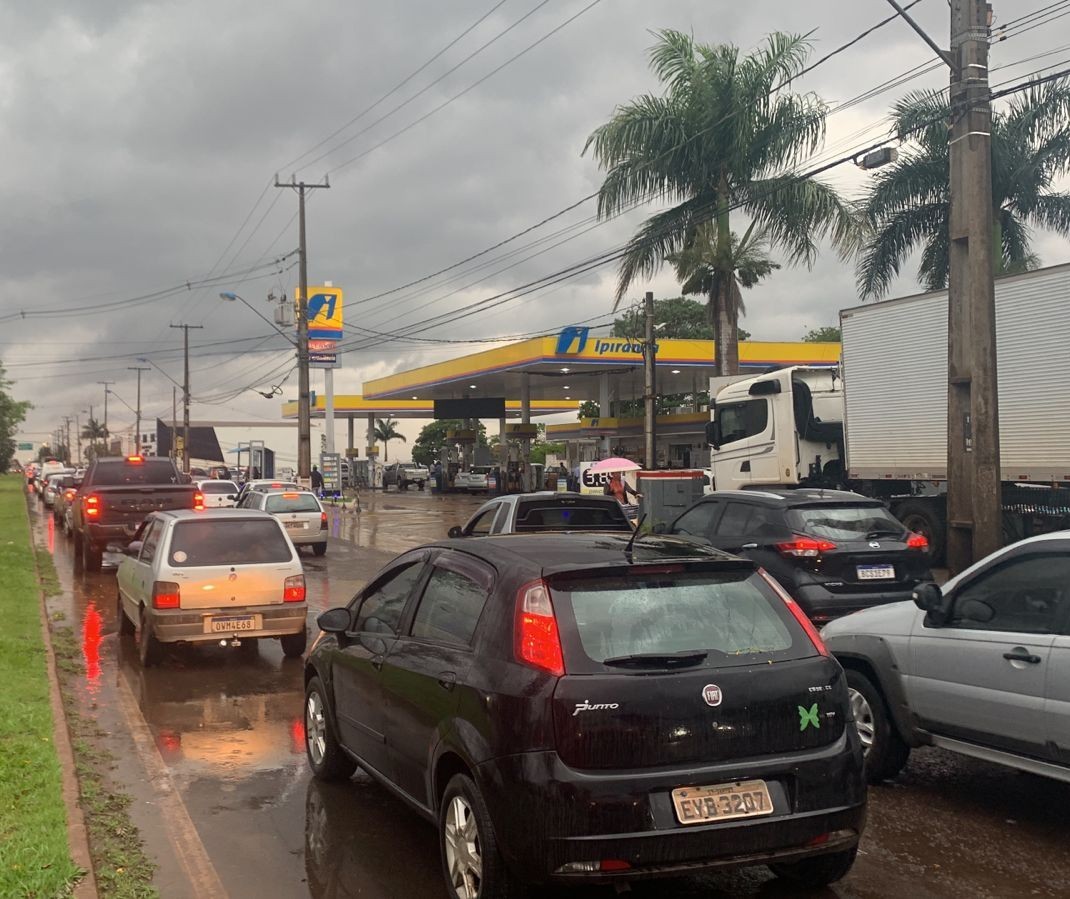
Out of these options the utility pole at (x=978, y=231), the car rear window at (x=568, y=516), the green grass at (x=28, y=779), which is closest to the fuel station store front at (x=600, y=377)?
the utility pole at (x=978, y=231)

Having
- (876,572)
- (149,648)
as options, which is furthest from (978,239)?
(149,648)

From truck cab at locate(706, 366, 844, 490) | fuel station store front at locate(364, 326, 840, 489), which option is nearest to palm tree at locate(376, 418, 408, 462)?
fuel station store front at locate(364, 326, 840, 489)

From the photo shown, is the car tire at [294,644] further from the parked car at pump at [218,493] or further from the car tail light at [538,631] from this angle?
the parked car at pump at [218,493]

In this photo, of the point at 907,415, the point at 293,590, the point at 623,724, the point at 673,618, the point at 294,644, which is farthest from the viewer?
the point at 907,415

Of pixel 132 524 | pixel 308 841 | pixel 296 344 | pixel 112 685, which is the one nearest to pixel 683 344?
pixel 296 344

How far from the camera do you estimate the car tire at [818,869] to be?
4.78 meters

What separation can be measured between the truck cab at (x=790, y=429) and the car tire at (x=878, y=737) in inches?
522

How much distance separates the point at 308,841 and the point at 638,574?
95.5 inches

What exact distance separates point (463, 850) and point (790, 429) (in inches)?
638

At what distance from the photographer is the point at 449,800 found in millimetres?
4625

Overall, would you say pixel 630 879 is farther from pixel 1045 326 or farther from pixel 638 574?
pixel 1045 326

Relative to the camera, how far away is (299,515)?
2373cm

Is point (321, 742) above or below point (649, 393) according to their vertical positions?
below

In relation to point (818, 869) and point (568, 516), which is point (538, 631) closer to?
point (818, 869)
